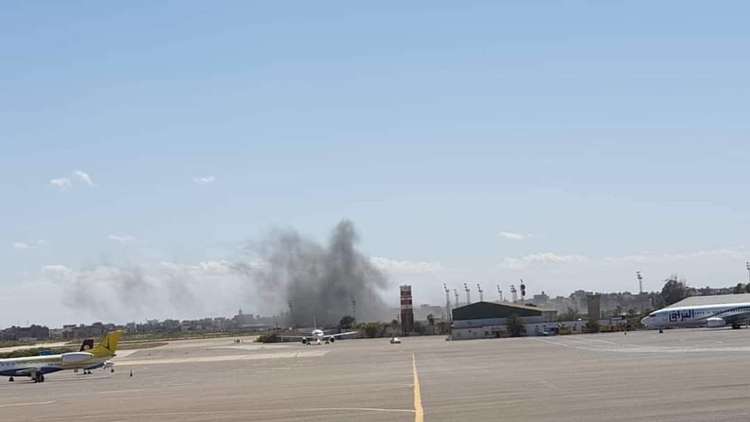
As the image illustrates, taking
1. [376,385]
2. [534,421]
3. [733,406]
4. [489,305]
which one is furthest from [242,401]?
[489,305]

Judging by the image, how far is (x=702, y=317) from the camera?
Result: 12019 cm

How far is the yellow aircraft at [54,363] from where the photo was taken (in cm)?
8019

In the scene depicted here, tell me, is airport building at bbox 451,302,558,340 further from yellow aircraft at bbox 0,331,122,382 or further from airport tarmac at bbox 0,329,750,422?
airport tarmac at bbox 0,329,750,422

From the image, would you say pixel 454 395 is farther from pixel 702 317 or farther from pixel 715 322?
pixel 702 317

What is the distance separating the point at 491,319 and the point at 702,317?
3686cm

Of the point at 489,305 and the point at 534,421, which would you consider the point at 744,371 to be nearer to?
the point at 534,421

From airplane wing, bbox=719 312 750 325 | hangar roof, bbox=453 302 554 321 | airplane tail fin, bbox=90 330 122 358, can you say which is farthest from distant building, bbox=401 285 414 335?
airplane tail fin, bbox=90 330 122 358

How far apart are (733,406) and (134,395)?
31.8 meters

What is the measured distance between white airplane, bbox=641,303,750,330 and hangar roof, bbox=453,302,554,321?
27087 mm

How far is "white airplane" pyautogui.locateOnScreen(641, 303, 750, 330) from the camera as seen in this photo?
11625 centimetres

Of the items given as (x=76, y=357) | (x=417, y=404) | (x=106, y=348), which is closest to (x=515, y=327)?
(x=106, y=348)

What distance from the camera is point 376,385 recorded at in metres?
43.7

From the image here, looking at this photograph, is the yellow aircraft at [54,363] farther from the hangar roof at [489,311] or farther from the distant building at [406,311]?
the distant building at [406,311]

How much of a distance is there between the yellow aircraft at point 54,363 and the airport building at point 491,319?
65.5 metres
